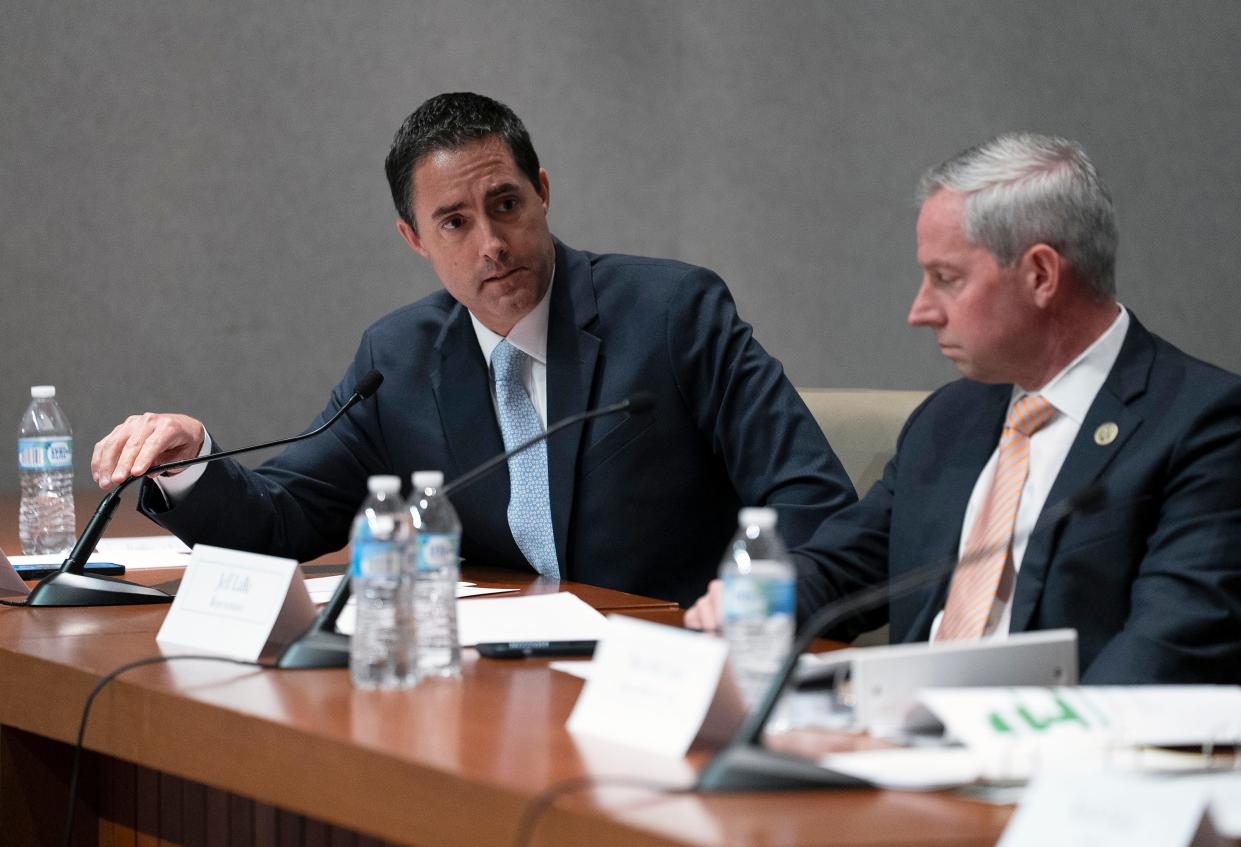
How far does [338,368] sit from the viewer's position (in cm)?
539

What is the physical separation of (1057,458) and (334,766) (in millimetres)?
1004

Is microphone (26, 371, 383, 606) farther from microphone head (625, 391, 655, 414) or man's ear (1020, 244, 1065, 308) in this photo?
man's ear (1020, 244, 1065, 308)

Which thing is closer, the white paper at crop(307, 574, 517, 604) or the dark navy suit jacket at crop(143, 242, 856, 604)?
the white paper at crop(307, 574, 517, 604)

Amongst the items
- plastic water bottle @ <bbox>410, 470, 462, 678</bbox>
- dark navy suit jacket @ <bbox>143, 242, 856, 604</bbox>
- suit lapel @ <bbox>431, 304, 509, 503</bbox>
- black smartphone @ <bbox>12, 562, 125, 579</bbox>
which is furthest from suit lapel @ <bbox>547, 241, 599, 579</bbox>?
plastic water bottle @ <bbox>410, 470, 462, 678</bbox>

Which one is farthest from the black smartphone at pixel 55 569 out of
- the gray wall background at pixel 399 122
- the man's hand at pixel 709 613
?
the gray wall background at pixel 399 122

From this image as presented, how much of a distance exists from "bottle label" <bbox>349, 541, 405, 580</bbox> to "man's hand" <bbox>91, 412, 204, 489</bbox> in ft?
2.66

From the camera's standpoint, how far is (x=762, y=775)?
1174mm

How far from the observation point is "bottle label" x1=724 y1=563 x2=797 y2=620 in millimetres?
1442

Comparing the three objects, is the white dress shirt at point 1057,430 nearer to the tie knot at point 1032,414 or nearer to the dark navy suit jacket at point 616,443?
the tie knot at point 1032,414

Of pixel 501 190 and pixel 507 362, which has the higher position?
pixel 501 190

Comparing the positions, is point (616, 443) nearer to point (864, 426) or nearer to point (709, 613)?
point (864, 426)

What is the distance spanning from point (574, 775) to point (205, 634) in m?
0.76

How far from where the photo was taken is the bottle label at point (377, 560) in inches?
63.1

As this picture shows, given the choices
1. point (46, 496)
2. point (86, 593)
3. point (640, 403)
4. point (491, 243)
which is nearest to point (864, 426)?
point (491, 243)
